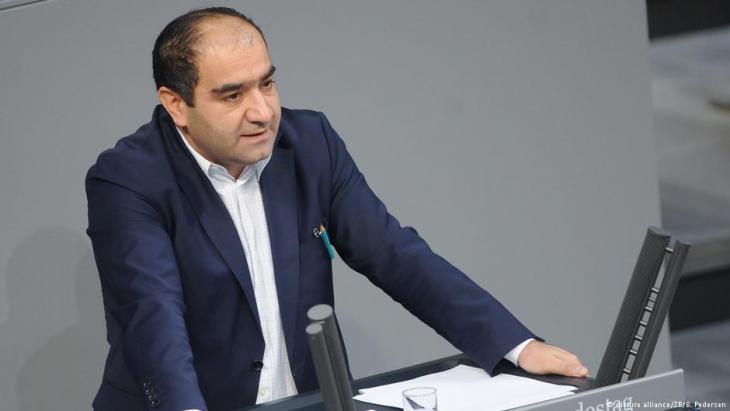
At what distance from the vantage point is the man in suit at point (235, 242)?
7.59 ft

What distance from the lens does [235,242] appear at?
2428mm

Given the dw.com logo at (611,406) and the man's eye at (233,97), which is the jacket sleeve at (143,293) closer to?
the man's eye at (233,97)

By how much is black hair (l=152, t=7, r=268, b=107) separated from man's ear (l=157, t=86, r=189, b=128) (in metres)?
0.01

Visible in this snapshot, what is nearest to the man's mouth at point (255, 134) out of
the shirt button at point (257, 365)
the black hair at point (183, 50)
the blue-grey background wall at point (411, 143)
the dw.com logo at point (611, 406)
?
the black hair at point (183, 50)

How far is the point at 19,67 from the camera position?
3.22 m

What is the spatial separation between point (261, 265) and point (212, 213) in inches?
6.0

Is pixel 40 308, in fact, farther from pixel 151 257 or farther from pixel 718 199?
pixel 718 199

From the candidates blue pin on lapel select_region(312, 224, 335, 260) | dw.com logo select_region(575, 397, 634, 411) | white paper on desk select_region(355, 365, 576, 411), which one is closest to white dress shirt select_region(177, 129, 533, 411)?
blue pin on lapel select_region(312, 224, 335, 260)

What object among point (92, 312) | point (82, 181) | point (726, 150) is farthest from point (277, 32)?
point (726, 150)

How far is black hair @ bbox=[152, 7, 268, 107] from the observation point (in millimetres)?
2367

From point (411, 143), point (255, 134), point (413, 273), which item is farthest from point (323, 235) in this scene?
point (411, 143)

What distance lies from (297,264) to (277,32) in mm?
1145

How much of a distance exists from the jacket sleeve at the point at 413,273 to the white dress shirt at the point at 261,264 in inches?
7.9

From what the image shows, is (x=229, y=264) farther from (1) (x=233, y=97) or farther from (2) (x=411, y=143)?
(2) (x=411, y=143)
